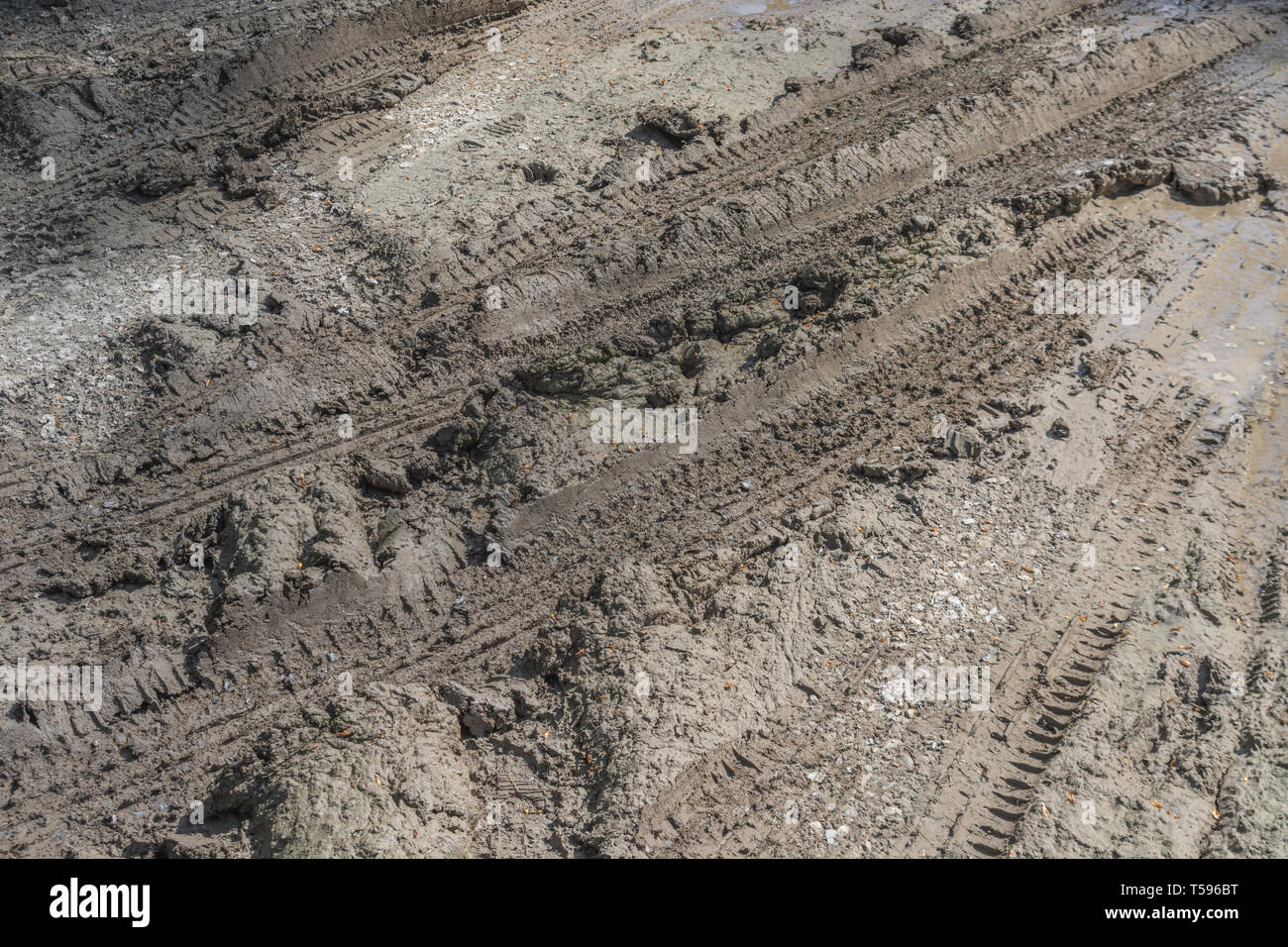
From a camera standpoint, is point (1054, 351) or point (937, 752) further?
point (1054, 351)

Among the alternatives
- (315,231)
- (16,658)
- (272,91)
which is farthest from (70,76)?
(16,658)

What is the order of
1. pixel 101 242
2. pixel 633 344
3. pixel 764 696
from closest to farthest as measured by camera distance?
pixel 764 696 < pixel 633 344 < pixel 101 242

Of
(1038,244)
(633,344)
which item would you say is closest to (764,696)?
(633,344)

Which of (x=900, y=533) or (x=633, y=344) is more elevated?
(x=633, y=344)

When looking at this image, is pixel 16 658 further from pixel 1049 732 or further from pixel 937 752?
pixel 1049 732

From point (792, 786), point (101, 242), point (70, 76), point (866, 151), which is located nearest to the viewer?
point (792, 786)

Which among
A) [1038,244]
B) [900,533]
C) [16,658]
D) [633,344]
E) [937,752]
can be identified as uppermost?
[1038,244]
